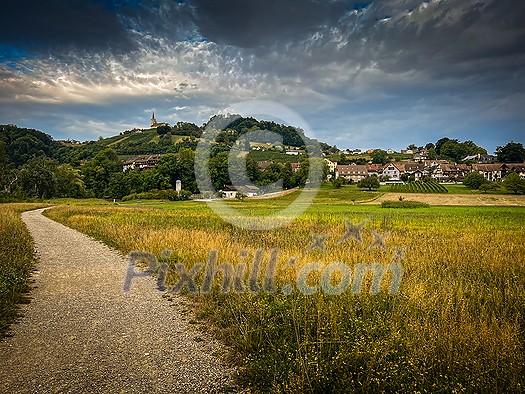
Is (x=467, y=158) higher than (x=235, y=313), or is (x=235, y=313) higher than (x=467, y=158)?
(x=467, y=158)

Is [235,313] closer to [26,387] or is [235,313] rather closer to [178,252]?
[26,387]

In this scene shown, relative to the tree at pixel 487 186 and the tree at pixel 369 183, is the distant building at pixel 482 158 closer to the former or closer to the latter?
the tree at pixel 487 186

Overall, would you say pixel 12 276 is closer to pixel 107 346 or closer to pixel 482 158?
pixel 107 346

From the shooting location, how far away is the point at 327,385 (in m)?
4.47

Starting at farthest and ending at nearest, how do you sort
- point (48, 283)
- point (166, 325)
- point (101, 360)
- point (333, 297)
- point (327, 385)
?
point (48, 283) → point (333, 297) → point (166, 325) → point (101, 360) → point (327, 385)

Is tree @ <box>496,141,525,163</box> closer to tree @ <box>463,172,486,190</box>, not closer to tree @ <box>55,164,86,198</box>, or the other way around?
tree @ <box>463,172,486,190</box>

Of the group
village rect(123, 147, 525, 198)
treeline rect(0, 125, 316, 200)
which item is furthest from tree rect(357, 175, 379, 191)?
treeline rect(0, 125, 316, 200)

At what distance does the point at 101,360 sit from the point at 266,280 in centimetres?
453

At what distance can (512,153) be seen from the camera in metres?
153

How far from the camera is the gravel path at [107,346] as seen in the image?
184 inches

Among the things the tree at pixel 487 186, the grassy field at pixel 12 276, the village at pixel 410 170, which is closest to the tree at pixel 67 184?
the village at pixel 410 170

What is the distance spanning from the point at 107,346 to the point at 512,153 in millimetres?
191035

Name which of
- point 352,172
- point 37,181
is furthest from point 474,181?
point 37,181

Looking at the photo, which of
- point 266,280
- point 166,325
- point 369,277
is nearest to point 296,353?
point 166,325
